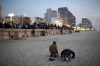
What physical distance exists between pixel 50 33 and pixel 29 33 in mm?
9725

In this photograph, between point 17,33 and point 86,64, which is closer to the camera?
point 86,64

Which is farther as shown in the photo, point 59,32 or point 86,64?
point 59,32

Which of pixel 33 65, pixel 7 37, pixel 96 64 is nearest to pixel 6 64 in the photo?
pixel 33 65

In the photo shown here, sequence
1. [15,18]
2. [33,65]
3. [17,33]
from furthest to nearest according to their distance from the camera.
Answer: [15,18] → [17,33] → [33,65]

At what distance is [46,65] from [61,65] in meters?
0.84

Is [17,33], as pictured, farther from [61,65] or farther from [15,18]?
[15,18]

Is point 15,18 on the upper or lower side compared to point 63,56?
upper

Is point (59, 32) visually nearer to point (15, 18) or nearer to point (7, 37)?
point (7, 37)

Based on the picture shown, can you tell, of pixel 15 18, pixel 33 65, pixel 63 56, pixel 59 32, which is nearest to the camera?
pixel 33 65

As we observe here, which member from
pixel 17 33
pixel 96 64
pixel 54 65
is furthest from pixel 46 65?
pixel 17 33

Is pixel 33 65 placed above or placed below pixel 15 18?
below

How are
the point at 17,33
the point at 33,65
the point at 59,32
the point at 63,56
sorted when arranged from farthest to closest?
the point at 59,32 → the point at 17,33 → the point at 63,56 → the point at 33,65

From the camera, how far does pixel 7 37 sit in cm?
1998

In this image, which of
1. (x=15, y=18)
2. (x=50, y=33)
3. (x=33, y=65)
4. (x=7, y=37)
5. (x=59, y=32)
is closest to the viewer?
(x=33, y=65)
